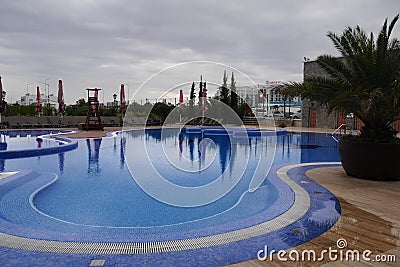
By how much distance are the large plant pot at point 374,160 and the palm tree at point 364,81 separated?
31cm

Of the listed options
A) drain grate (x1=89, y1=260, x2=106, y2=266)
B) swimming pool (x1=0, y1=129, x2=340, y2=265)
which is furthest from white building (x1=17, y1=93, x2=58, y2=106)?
drain grate (x1=89, y1=260, x2=106, y2=266)

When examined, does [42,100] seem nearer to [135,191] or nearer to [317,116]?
[317,116]

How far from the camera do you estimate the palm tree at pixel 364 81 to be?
578 centimetres

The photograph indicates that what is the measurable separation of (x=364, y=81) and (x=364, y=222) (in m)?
3.62

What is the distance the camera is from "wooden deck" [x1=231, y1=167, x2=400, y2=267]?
295 centimetres

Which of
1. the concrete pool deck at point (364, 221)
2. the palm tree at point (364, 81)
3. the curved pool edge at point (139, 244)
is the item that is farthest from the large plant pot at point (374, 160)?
the curved pool edge at point (139, 244)

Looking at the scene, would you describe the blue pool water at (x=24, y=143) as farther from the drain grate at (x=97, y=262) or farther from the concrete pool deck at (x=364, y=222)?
the concrete pool deck at (x=364, y=222)

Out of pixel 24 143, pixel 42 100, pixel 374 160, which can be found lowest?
pixel 24 143

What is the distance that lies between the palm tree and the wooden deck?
1360 millimetres

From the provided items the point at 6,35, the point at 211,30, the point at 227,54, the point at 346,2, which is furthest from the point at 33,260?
Result: the point at 227,54

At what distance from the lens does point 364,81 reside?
6320 millimetres

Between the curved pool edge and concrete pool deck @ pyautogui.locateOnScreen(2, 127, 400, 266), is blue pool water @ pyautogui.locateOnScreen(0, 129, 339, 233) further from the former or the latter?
concrete pool deck @ pyautogui.locateOnScreen(2, 127, 400, 266)

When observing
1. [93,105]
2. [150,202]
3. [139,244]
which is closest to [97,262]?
[139,244]

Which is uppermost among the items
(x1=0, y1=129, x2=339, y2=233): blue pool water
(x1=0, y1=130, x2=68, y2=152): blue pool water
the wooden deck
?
(x1=0, y1=130, x2=68, y2=152): blue pool water
